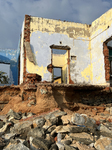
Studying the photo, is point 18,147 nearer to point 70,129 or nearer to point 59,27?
point 70,129

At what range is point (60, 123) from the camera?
3758mm

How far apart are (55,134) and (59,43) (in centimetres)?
794

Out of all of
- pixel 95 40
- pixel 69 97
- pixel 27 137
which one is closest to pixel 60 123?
pixel 27 137

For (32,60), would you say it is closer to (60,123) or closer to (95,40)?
(95,40)

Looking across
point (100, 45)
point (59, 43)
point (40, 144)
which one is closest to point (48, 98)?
point (40, 144)

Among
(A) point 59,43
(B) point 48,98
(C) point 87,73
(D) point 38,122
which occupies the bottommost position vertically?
(D) point 38,122

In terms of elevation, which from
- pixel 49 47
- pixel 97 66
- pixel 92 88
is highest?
pixel 49 47

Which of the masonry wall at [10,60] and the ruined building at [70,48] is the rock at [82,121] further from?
the masonry wall at [10,60]

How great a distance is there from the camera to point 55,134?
324cm

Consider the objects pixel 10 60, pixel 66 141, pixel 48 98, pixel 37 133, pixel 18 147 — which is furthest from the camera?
pixel 10 60

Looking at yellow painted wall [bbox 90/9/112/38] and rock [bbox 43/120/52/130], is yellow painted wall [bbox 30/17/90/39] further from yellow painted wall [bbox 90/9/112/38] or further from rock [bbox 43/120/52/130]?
rock [bbox 43/120/52/130]

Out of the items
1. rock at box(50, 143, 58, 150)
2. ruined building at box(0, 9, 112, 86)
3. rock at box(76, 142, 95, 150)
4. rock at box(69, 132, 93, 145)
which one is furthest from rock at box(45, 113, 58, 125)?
ruined building at box(0, 9, 112, 86)

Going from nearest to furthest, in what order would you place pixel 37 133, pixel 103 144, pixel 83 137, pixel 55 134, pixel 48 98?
pixel 103 144
pixel 83 137
pixel 37 133
pixel 55 134
pixel 48 98

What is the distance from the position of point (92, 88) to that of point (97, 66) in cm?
359
